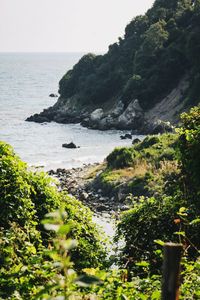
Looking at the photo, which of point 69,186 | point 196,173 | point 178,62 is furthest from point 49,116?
point 196,173

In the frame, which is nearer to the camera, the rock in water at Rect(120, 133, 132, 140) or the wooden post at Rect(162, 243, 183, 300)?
the wooden post at Rect(162, 243, 183, 300)

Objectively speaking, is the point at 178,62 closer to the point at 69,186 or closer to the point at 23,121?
the point at 23,121

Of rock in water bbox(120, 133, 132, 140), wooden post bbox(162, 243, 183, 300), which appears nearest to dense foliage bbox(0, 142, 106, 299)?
wooden post bbox(162, 243, 183, 300)

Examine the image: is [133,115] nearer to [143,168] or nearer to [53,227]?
[143,168]

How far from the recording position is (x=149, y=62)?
63.6 metres

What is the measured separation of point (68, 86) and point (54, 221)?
75196mm

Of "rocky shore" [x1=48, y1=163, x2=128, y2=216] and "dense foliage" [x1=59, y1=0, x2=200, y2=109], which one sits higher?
"dense foliage" [x1=59, y1=0, x2=200, y2=109]

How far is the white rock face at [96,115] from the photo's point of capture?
6341cm

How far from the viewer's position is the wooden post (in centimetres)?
361

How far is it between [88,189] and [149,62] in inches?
1289

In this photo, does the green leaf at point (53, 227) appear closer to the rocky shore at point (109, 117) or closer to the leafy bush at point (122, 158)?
the leafy bush at point (122, 158)

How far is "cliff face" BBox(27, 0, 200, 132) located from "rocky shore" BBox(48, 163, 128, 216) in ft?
55.4

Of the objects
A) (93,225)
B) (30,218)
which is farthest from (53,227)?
(93,225)

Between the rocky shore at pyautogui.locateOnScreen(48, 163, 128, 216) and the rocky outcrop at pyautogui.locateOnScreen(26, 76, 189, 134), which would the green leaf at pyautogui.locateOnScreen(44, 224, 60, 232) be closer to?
the rocky shore at pyautogui.locateOnScreen(48, 163, 128, 216)
